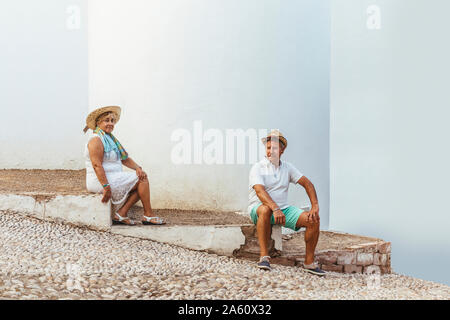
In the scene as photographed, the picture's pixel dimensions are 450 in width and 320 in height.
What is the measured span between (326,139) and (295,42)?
1682 mm

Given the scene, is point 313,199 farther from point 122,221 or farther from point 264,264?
point 122,221

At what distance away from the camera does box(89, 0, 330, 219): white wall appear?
636 centimetres

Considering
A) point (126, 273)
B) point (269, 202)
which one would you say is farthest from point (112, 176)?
point (269, 202)

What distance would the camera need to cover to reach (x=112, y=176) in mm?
4828

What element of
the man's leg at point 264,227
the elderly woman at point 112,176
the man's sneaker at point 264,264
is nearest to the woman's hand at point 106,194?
the elderly woman at point 112,176

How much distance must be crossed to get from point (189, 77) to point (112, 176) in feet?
7.03

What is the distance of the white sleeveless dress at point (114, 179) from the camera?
15.8ft

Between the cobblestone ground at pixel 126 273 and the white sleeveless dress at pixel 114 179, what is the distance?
0.43m

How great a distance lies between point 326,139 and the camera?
24.7 feet

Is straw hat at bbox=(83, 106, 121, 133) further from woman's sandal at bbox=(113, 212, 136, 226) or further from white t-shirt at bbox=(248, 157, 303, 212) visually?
white t-shirt at bbox=(248, 157, 303, 212)

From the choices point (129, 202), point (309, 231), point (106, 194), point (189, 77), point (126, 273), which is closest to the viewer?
point (126, 273)

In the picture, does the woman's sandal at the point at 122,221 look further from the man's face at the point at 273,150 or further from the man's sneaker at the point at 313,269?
the man's sneaker at the point at 313,269

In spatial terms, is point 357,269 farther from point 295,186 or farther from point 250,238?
point 250,238
